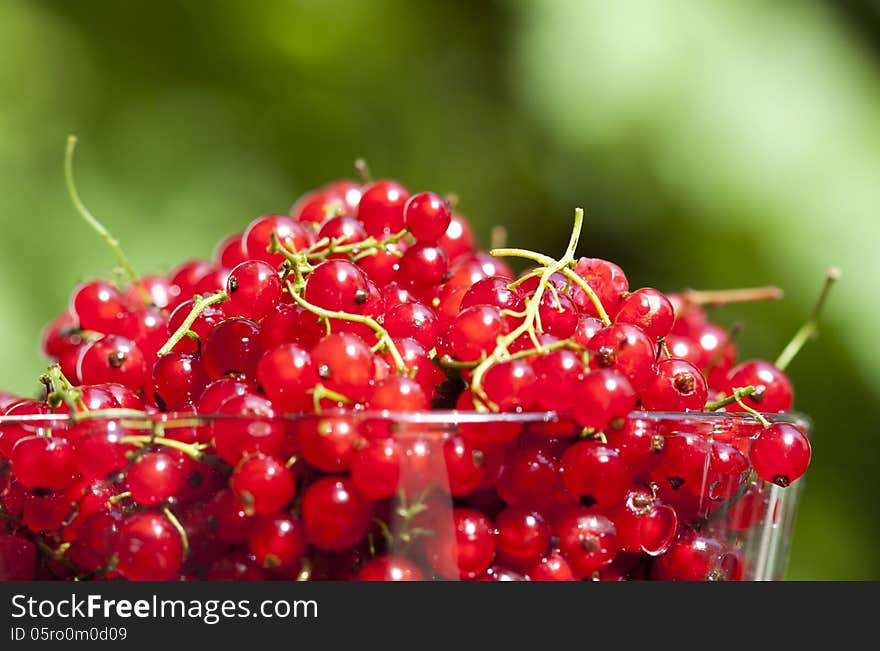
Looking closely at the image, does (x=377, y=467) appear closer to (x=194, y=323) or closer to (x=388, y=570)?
(x=388, y=570)

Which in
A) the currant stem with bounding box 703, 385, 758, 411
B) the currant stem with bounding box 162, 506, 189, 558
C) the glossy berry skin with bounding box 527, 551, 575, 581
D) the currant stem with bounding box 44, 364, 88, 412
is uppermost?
the currant stem with bounding box 44, 364, 88, 412

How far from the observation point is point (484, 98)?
1686 millimetres

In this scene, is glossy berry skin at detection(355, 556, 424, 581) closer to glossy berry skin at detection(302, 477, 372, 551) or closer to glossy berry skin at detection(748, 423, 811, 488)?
glossy berry skin at detection(302, 477, 372, 551)

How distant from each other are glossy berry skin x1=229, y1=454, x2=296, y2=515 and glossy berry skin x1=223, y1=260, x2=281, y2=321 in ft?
0.36

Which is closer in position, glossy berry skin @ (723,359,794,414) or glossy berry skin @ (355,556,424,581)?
glossy berry skin @ (355,556,424,581)

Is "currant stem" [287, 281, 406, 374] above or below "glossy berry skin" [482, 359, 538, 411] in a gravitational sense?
above

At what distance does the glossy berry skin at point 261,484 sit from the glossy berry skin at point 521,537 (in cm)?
10

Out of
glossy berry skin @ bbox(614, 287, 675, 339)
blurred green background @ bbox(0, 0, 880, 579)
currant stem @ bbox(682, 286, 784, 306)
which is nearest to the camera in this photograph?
glossy berry skin @ bbox(614, 287, 675, 339)

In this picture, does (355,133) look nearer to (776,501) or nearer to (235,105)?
(235,105)

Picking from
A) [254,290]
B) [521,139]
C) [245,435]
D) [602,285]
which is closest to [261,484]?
[245,435]

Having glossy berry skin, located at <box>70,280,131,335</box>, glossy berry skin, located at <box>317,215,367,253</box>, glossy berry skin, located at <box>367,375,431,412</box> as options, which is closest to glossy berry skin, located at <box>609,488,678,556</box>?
Answer: glossy berry skin, located at <box>367,375,431,412</box>

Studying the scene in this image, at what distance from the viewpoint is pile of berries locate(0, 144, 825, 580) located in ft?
1.28

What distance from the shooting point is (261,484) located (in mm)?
387

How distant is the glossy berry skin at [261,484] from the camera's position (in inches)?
15.2
